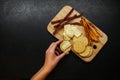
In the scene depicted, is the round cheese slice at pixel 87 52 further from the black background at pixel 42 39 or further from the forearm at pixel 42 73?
the forearm at pixel 42 73

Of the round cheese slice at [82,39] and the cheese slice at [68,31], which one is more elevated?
the cheese slice at [68,31]

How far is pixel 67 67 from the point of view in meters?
1.21

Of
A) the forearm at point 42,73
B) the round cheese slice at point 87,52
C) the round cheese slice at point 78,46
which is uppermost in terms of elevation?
the forearm at point 42,73

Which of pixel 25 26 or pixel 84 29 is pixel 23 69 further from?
pixel 84 29

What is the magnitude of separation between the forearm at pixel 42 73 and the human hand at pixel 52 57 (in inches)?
0.4

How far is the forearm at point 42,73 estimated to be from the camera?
1.16 metres

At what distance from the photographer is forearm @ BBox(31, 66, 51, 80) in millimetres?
1158

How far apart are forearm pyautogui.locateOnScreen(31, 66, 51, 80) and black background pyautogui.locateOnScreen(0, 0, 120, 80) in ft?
0.12

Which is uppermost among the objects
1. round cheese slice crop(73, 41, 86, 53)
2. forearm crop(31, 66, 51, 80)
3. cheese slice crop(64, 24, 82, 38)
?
cheese slice crop(64, 24, 82, 38)

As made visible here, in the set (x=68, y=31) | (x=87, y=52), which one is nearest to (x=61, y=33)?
(x=68, y=31)

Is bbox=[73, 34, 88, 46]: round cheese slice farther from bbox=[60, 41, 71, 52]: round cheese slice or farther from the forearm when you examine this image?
the forearm

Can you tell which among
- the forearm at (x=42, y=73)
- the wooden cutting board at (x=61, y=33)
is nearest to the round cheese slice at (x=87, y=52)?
the wooden cutting board at (x=61, y=33)

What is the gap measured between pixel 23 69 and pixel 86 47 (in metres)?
0.34

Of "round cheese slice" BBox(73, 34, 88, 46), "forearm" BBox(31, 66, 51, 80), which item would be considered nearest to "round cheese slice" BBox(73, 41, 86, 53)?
"round cheese slice" BBox(73, 34, 88, 46)
